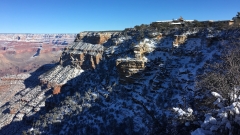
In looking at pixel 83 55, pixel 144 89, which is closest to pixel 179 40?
pixel 144 89

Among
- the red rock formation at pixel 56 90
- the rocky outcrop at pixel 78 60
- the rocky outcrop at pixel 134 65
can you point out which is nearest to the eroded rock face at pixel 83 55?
the rocky outcrop at pixel 78 60

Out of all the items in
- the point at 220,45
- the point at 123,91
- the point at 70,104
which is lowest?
the point at 70,104

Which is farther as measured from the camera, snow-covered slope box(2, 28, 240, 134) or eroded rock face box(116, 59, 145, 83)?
eroded rock face box(116, 59, 145, 83)

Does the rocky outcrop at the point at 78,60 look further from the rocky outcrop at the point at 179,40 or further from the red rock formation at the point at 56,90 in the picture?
the rocky outcrop at the point at 179,40

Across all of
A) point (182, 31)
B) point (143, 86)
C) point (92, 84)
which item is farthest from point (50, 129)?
point (182, 31)

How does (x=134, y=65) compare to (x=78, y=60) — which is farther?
(x=78, y=60)

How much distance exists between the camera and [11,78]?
219ft

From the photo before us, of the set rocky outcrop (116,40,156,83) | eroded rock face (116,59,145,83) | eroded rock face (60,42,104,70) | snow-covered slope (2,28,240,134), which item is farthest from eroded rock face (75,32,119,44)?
eroded rock face (116,59,145,83)

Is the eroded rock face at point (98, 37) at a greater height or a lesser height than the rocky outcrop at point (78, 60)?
greater

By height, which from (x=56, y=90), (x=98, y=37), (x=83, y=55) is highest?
(x=98, y=37)

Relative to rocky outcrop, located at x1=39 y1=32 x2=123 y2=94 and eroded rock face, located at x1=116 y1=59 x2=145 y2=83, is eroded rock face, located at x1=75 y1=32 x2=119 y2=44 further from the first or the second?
eroded rock face, located at x1=116 y1=59 x2=145 y2=83

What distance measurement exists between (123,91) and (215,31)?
16127 millimetres

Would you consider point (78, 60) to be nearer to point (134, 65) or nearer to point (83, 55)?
point (83, 55)

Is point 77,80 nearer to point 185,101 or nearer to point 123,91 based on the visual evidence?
point 123,91
